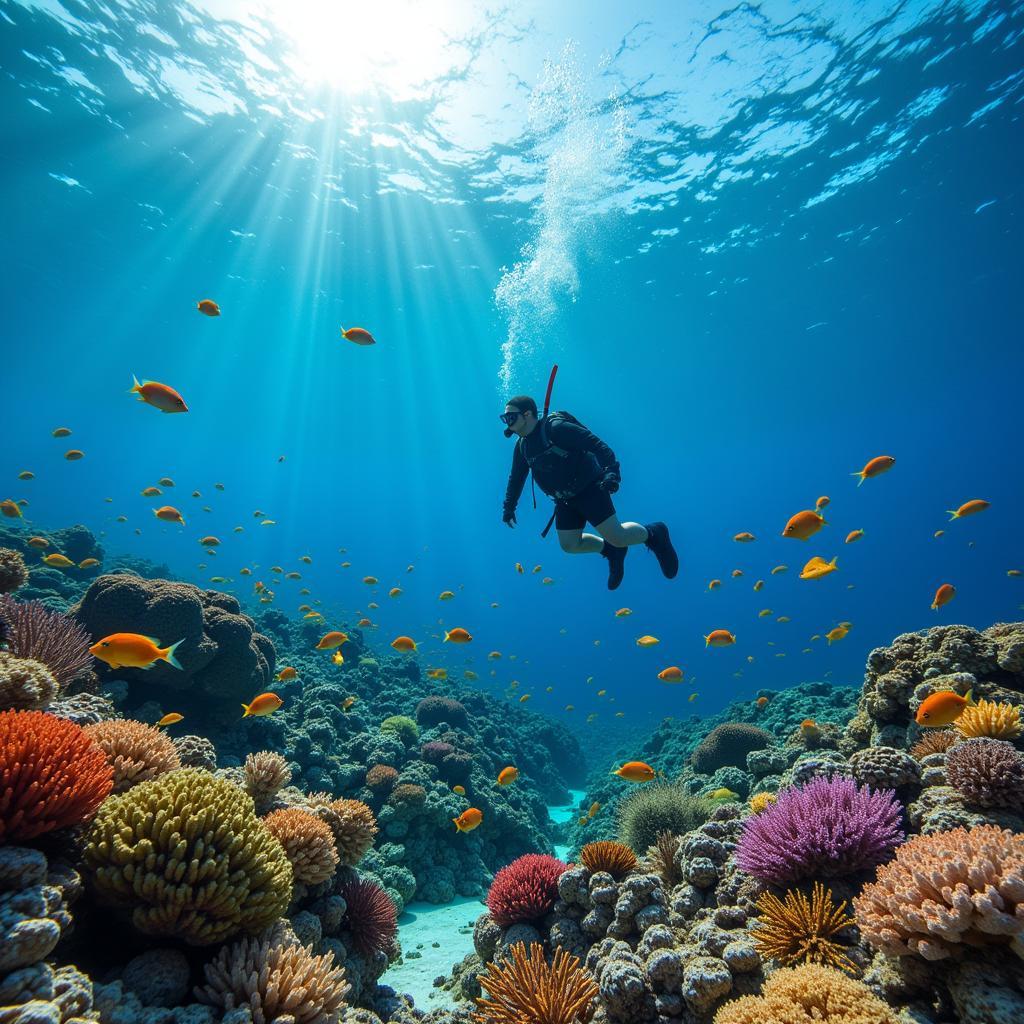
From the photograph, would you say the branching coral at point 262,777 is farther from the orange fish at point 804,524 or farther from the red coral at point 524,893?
the orange fish at point 804,524

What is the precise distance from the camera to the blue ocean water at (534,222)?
1856 cm

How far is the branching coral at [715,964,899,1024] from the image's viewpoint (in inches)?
78.8

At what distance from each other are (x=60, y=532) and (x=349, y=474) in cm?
8412

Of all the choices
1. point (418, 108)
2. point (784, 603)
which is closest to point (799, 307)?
point (418, 108)

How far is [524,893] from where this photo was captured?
460cm

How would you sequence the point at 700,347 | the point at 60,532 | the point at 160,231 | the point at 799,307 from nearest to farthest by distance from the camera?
the point at 60,532 → the point at 160,231 → the point at 799,307 → the point at 700,347

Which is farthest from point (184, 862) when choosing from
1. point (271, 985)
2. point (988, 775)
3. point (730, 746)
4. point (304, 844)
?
point (730, 746)

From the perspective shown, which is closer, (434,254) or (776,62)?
(776,62)

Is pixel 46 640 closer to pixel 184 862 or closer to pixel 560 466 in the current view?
pixel 184 862

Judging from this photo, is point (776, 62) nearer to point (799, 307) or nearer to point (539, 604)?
point (799, 307)

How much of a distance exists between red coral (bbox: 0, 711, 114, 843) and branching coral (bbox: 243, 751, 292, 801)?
1.77m

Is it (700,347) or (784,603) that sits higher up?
(784,603)

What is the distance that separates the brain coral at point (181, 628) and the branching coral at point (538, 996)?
687cm

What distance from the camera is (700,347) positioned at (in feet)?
130
